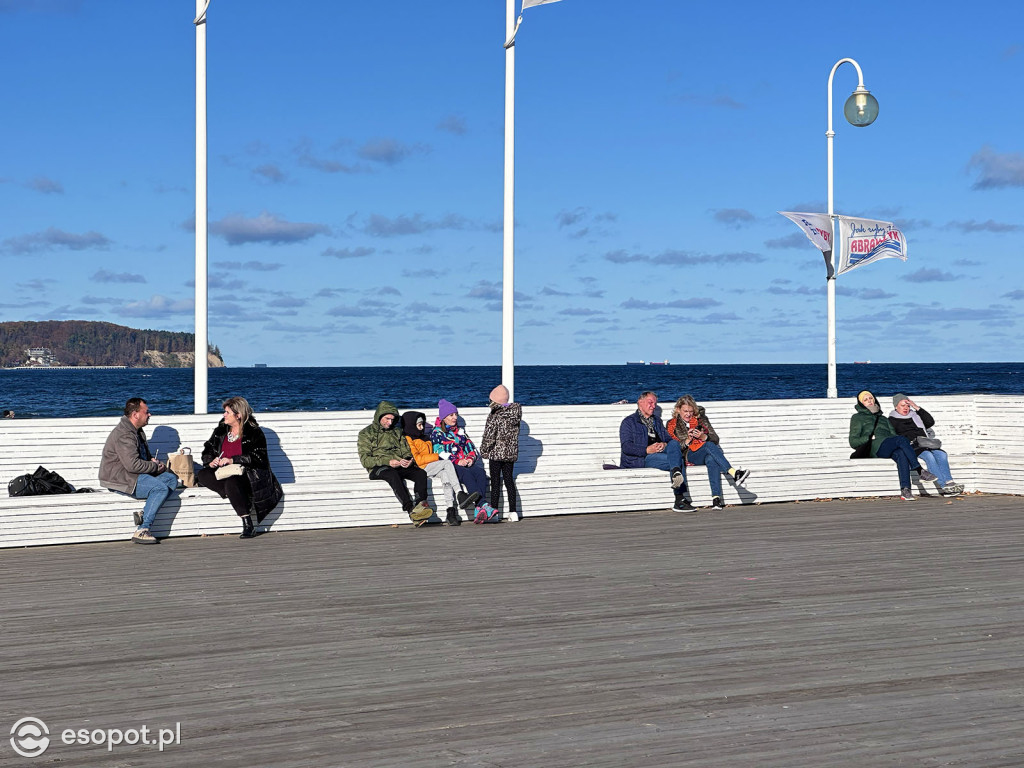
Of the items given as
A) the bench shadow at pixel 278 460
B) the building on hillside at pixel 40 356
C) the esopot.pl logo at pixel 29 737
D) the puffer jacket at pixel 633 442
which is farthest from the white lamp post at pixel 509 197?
the building on hillside at pixel 40 356

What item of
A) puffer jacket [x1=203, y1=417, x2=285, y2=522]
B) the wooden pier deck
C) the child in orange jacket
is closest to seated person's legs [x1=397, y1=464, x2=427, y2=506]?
the child in orange jacket

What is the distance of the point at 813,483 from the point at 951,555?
12.9 feet

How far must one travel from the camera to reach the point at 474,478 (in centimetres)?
1081

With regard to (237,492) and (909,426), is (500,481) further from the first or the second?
(909,426)

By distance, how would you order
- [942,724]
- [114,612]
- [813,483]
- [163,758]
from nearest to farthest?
1. [163,758]
2. [942,724]
3. [114,612]
4. [813,483]

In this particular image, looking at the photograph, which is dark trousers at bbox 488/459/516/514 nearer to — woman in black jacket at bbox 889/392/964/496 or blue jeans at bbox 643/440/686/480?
blue jeans at bbox 643/440/686/480

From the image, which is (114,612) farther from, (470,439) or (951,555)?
(951,555)

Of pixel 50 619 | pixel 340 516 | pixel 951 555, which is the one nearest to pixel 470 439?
pixel 340 516

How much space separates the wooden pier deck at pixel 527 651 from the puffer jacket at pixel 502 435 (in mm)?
1442

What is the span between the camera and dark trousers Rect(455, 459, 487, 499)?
35.5ft

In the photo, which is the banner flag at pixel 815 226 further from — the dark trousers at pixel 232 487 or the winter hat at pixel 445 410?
the dark trousers at pixel 232 487

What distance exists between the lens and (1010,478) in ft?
41.9

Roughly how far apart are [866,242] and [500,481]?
796 centimetres

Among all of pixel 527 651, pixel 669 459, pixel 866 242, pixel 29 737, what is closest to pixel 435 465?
pixel 669 459
